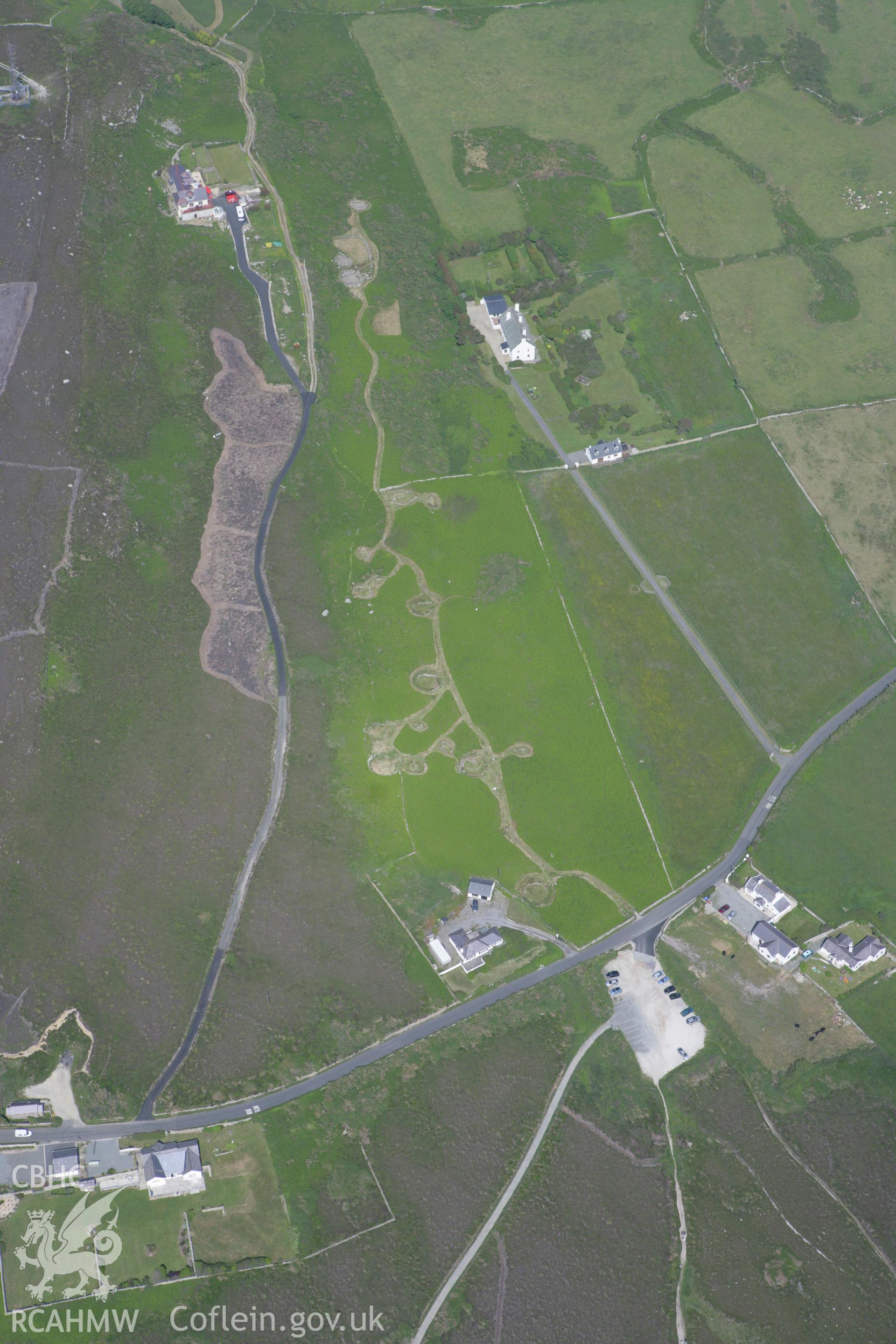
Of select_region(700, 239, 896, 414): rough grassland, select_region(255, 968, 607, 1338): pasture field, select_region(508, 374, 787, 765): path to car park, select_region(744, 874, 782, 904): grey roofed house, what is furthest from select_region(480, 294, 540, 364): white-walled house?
select_region(255, 968, 607, 1338): pasture field

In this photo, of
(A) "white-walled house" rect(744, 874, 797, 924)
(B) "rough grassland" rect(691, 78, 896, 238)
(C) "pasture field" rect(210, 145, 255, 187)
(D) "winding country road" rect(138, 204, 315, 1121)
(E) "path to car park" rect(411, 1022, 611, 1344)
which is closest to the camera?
(E) "path to car park" rect(411, 1022, 611, 1344)

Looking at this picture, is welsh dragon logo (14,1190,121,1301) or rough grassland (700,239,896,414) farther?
rough grassland (700,239,896,414)

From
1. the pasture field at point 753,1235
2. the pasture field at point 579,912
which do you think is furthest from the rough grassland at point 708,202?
the pasture field at point 753,1235

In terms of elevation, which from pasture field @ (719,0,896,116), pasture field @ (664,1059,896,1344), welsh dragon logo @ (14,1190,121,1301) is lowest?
welsh dragon logo @ (14,1190,121,1301)

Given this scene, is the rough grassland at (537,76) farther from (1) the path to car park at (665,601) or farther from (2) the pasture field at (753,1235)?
(2) the pasture field at (753,1235)

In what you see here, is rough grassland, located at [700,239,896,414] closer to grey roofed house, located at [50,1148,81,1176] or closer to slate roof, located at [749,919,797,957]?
slate roof, located at [749,919,797,957]

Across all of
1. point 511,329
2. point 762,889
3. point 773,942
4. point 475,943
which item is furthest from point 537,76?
point 773,942
